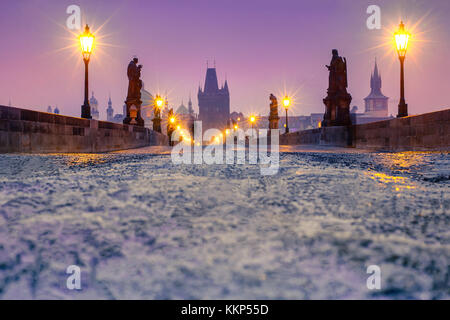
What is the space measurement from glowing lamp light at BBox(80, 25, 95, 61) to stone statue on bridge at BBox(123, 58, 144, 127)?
8.11m

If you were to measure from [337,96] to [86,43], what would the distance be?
11911mm

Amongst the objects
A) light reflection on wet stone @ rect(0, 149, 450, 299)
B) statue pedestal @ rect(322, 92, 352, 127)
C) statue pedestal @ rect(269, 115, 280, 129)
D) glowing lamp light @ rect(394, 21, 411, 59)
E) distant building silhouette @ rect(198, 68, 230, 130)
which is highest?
distant building silhouette @ rect(198, 68, 230, 130)

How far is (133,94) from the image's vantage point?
20.1 metres

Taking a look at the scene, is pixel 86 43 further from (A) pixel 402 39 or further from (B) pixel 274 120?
(B) pixel 274 120

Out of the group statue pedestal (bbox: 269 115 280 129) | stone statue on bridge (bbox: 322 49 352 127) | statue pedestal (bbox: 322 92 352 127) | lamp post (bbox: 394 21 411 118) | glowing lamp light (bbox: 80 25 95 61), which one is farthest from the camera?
statue pedestal (bbox: 269 115 280 129)

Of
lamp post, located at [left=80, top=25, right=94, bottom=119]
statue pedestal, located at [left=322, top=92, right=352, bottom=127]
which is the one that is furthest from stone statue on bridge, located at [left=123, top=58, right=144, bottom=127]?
statue pedestal, located at [left=322, top=92, right=352, bottom=127]

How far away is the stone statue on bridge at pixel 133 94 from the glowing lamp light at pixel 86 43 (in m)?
8.11

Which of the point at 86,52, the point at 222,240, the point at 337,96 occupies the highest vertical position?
the point at 86,52

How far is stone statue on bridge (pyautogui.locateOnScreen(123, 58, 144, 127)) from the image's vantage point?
19.8 m

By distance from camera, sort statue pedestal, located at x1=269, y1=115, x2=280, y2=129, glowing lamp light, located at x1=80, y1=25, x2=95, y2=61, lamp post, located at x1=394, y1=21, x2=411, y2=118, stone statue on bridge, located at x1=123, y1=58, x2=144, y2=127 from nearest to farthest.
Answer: lamp post, located at x1=394, y1=21, x2=411, y2=118 < glowing lamp light, located at x1=80, y1=25, x2=95, y2=61 < stone statue on bridge, located at x1=123, y1=58, x2=144, y2=127 < statue pedestal, located at x1=269, y1=115, x2=280, y2=129

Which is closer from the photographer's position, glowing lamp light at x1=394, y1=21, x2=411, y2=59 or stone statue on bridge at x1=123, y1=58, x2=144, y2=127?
glowing lamp light at x1=394, y1=21, x2=411, y2=59

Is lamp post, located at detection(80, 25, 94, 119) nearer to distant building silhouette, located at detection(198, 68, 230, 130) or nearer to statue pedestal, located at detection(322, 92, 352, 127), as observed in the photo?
statue pedestal, located at detection(322, 92, 352, 127)

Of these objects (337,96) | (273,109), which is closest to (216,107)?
(273,109)
